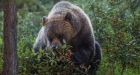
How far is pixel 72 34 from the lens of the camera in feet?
25.9

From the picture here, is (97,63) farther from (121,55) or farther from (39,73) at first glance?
(39,73)

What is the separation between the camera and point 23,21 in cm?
1115

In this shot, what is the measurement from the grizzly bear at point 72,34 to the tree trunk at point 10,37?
1424 millimetres

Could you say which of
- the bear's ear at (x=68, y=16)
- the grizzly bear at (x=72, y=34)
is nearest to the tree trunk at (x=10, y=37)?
the grizzly bear at (x=72, y=34)

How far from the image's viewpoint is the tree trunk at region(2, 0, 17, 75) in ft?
19.5

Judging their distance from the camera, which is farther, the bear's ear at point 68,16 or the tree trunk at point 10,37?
the bear's ear at point 68,16

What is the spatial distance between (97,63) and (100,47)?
51 cm

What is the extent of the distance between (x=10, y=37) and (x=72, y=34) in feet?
6.73

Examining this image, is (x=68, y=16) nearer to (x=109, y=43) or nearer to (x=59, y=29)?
(x=59, y=29)

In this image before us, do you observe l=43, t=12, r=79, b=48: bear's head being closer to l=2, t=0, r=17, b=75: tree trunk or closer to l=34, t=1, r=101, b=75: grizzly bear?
l=34, t=1, r=101, b=75: grizzly bear

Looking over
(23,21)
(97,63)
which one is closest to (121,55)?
(97,63)

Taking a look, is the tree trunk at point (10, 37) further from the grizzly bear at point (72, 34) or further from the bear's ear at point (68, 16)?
→ the bear's ear at point (68, 16)

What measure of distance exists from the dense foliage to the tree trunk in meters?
0.44

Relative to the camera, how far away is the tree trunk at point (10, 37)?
593cm
